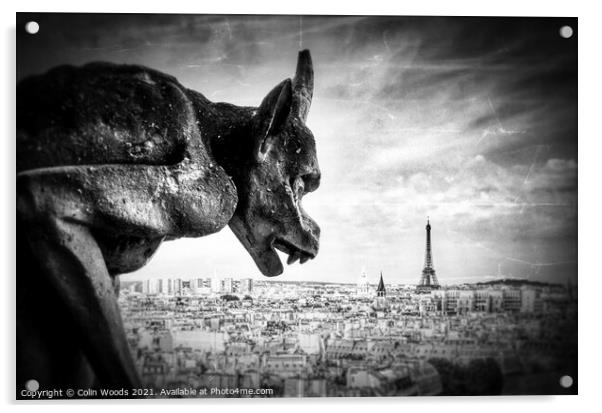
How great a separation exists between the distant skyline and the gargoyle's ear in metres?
1.11

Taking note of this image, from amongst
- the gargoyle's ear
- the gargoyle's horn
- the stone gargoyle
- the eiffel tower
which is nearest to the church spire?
the eiffel tower

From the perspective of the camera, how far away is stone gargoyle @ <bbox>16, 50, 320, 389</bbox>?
2756 mm

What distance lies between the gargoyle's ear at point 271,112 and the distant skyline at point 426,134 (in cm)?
111

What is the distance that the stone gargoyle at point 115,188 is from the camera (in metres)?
2.76

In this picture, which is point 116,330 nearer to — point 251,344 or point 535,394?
point 251,344

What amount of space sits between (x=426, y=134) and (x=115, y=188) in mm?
2120

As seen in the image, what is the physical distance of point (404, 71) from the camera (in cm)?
434

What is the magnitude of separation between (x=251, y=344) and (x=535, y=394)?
63.7 inches

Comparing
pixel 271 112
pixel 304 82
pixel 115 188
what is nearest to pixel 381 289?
pixel 304 82

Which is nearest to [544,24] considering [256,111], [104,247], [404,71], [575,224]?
[404,71]

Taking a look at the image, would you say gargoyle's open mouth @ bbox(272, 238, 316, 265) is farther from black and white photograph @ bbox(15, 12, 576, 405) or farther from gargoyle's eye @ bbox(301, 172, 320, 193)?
black and white photograph @ bbox(15, 12, 576, 405)

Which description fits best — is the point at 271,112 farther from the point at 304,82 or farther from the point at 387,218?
the point at 387,218

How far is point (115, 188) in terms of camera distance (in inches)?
110

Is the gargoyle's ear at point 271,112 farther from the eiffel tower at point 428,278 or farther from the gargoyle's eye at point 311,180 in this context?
the eiffel tower at point 428,278
